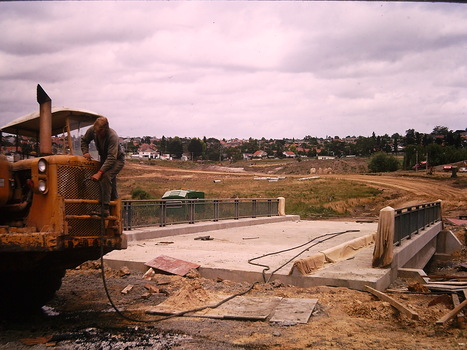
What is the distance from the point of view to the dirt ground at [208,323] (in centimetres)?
653

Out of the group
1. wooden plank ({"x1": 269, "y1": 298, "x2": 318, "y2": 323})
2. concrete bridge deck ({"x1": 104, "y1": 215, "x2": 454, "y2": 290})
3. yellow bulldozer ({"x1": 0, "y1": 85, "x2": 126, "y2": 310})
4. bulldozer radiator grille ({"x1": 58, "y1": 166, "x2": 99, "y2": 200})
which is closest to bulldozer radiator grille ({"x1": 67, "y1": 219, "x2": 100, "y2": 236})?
yellow bulldozer ({"x1": 0, "y1": 85, "x2": 126, "y2": 310})

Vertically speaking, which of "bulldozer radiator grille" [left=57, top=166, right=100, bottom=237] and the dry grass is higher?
"bulldozer radiator grille" [left=57, top=166, right=100, bottom=237]

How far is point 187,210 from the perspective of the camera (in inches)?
859

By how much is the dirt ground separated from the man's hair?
8.90 feet

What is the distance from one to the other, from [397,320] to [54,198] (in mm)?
5327

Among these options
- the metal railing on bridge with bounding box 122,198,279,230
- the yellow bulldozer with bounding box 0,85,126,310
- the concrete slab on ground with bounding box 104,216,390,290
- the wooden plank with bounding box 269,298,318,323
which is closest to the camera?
the yellow bulldozer with bounding box 0,85,126,310

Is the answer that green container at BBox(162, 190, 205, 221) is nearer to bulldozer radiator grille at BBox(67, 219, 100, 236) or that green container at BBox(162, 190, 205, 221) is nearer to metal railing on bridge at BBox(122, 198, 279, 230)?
metal railing on bridge at BBox(122, 198, 279, 230)

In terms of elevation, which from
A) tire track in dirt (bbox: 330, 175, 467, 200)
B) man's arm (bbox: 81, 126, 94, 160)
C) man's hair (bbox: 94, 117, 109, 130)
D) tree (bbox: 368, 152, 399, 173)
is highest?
man's hair (bbox: 94, 117, 109, 130)

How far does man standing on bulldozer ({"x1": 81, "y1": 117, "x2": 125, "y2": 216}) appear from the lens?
750 cm

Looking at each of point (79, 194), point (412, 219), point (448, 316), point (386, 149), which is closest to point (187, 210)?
point (412, 219)

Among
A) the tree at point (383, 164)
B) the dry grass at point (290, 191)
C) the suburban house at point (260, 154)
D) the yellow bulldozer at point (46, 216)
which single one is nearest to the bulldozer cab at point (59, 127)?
the yellow bulldozer at point (46, 216)

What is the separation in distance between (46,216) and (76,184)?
596 millimetres

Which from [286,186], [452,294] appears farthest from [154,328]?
[286,186]

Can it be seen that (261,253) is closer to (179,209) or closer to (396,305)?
(396,305)
